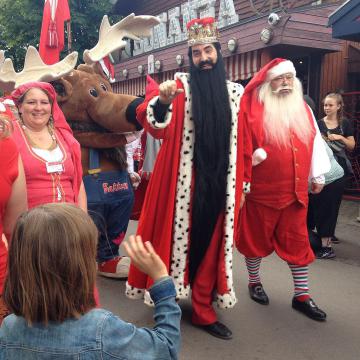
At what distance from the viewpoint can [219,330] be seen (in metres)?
2.90

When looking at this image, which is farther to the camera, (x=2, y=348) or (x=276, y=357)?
(x=276, y=357)

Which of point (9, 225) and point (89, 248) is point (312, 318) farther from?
point (89, 248)

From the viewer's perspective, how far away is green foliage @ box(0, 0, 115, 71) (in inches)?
540

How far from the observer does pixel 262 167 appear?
3.19 m

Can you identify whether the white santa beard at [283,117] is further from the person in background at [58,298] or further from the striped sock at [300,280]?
the person in background at [58,298]

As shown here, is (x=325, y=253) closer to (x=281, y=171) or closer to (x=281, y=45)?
(x=281, y=171)

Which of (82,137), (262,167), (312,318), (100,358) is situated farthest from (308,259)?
(100,358)

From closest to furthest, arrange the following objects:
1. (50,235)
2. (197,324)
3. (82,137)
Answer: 1. (50,235)
2. (197,324)
3. (82,137)

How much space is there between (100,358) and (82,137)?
8.86 feet

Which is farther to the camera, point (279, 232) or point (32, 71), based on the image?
point (32, 71)

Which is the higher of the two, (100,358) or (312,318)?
(100,358)

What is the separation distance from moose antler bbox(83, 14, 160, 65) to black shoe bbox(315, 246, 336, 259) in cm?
270

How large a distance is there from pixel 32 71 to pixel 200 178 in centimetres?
174

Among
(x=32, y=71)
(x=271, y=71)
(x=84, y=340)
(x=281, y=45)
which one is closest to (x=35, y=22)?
(x=281, y=45)
